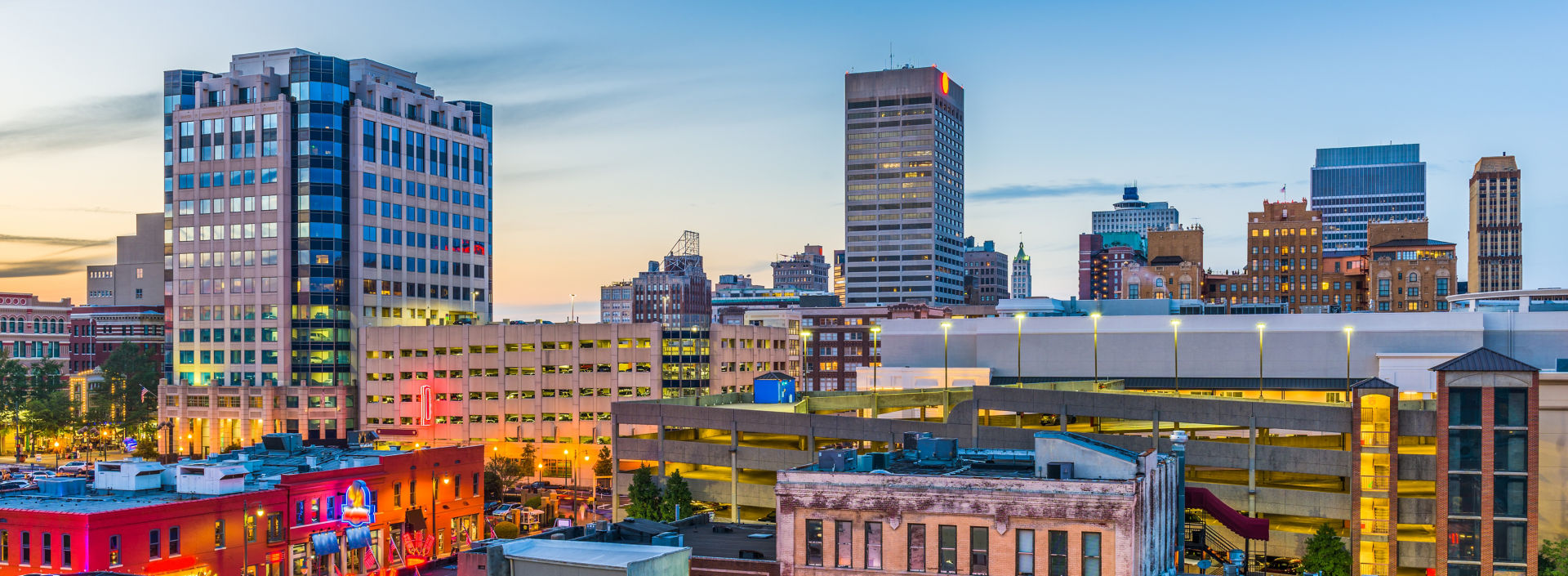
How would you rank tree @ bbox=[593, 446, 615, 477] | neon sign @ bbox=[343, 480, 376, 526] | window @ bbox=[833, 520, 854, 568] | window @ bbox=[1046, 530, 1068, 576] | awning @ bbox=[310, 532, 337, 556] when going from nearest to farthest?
window @ bbox=[1046, 530, 1068, 576] → window @ bbox=[833, 520, 854, 568] → neon sign @ bbox=[343, 480, 376, 526] → awning @ bbox=[310, 532, 337, 556] → tree @ bbox=[593, 446, 615, 477]

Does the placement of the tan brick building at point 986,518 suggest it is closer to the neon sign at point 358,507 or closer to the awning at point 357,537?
the neon sign at point 358,507

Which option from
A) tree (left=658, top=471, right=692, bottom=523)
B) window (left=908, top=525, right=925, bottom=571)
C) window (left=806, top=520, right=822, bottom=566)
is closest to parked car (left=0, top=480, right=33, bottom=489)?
tree (left=658, top=471, right=692, bottom=523)

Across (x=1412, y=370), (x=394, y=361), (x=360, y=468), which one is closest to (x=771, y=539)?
(x=360, y=468)

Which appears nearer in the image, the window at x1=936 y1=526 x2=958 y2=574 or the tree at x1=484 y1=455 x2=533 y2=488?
the window at x1=936 y1=526 x2=958 y2=574

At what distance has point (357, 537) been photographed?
290ft

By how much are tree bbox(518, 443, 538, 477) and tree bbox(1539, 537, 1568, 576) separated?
401 ft

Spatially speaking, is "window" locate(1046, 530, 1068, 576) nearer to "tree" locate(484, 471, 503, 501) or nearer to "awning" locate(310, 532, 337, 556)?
"awning" locate(310, 532, 337, 556)

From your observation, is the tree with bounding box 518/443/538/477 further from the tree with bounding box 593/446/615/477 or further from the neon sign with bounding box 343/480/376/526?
the neon sign with bounding box 343/480/376/526

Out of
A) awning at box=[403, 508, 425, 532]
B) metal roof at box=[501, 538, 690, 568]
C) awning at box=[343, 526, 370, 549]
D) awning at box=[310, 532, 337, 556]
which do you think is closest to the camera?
metal roof at box=[501, 538, 690, 568]

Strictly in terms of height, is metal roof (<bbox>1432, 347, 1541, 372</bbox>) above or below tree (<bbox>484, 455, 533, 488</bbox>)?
above

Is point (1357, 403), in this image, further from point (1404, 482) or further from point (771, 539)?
point (771, 539)

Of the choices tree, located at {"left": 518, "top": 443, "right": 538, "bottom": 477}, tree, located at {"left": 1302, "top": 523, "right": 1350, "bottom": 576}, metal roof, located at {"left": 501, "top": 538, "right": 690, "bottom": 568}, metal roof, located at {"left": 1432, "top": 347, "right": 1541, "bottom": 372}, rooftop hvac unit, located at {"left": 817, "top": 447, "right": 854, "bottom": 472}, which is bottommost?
tree, located at {"left": 518, "top": 443, "right": 538, "bottom": 477}

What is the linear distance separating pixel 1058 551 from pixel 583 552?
61.2 feet

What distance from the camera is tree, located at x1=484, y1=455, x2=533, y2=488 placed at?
15825cm
